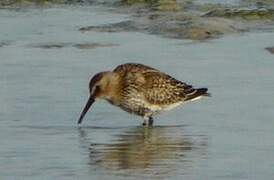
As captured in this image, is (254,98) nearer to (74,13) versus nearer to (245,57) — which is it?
(245,57)

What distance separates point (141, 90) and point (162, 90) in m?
0.22

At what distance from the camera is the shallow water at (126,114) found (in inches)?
430

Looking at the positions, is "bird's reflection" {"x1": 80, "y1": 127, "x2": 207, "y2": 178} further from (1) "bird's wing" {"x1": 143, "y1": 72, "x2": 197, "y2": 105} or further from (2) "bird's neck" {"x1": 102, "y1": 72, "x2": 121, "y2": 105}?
(1) "bird's wing" {"x1": 143, "y1": 72, "x2": 197, "y2": 105}

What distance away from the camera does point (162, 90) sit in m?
13.8

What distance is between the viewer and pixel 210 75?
1481 centimetres

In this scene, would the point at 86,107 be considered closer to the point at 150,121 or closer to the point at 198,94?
the point at 150,121

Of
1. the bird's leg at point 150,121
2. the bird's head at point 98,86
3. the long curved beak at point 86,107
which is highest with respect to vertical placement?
the bird's head at point 98,86

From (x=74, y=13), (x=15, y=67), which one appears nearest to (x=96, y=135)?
(x=15, y=67)

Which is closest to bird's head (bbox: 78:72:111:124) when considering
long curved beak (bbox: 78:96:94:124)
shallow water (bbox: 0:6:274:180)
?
long curved beak (bbox: 78:96:94:124)

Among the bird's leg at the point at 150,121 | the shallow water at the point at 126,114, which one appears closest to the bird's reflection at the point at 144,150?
the shallow water at the point at 126,114

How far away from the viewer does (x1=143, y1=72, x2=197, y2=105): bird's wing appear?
44.8 ft

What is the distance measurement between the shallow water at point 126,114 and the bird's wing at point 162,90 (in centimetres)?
17

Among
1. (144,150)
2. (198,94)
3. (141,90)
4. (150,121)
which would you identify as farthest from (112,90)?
(144,150)

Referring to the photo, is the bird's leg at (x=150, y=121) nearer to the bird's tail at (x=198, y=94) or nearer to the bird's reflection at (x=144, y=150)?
the bird's reflection at (x=144, y=150)
